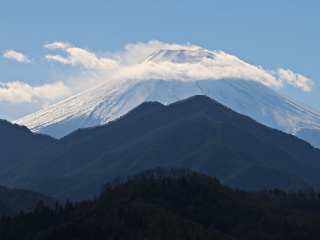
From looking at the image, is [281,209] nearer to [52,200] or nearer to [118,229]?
[118,229]

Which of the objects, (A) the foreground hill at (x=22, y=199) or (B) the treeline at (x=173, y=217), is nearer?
(B) the treeline at (x=173, y=217)

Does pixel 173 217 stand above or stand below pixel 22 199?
below

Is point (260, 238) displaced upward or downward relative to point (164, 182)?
downward

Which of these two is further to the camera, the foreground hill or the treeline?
the foreground hill

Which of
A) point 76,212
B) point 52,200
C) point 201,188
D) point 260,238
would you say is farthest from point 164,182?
point 52,200

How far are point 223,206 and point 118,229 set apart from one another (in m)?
24.3

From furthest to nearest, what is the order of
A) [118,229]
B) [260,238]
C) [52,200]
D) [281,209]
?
1. [52,200]
2. [281,209]
3. [260,238]
4. [118,229]

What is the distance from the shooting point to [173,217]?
346ft

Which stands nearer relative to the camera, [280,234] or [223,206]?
[280,234]

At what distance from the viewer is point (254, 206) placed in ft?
381

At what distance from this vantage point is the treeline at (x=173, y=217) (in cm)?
9825

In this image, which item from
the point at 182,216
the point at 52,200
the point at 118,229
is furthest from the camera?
the point at 52,200

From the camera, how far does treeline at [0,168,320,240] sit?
98250 millimetres

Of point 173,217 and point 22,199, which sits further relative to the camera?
point 22,199
